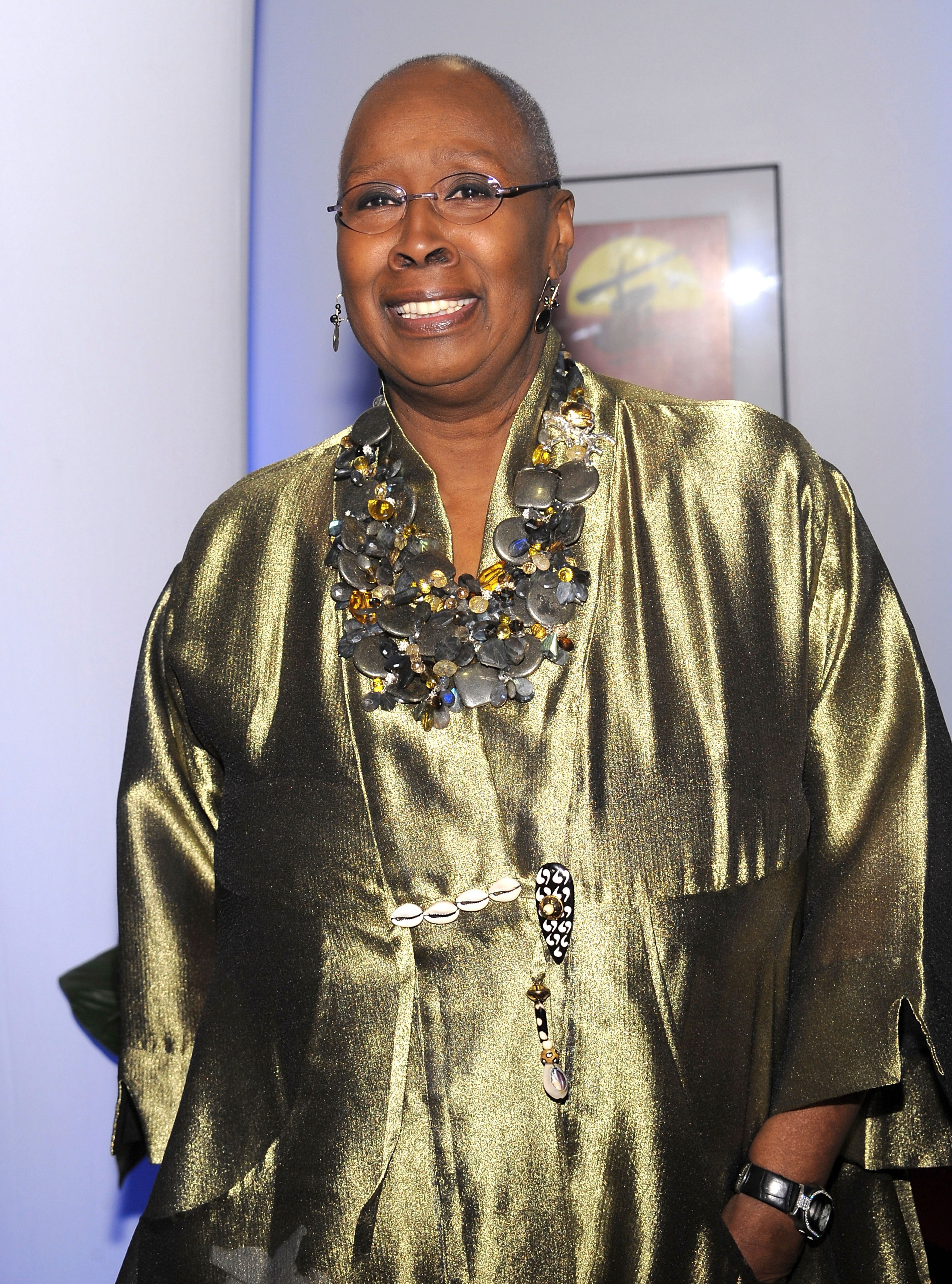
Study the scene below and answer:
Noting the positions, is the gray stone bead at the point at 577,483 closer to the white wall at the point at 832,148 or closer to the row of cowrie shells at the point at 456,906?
the row of cowrie shells at the point at 456,906

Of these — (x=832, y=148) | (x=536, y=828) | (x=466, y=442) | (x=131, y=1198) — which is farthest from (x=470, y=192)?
(x=131, y=1198)

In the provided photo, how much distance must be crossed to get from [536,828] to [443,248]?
1.74 ft

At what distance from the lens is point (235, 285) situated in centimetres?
197

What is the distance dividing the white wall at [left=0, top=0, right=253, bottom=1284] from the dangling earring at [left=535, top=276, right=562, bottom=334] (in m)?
0.70

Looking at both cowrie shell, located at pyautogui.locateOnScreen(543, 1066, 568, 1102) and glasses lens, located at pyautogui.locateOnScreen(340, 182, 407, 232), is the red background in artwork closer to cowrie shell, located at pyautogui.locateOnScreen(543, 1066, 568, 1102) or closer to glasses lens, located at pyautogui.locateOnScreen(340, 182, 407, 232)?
glasses lens, located at pyautogui.locateOnScreen(340, 182, 407, 232)

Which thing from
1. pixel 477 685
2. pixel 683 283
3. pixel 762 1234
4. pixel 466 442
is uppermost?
pixel 683 283

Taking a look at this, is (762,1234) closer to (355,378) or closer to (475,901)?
(475,901)

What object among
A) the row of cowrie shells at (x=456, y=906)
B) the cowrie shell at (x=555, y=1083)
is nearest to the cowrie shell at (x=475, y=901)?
the row of cowrie shells at (x=456, y=906)

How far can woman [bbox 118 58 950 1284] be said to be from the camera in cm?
112

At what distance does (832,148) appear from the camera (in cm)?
198

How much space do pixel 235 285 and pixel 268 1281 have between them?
1386mm

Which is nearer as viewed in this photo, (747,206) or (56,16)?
(56,16)

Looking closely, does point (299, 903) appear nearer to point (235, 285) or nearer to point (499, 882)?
point (499, 882)

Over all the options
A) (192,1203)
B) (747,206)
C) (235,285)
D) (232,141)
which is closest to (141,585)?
(235,285)
